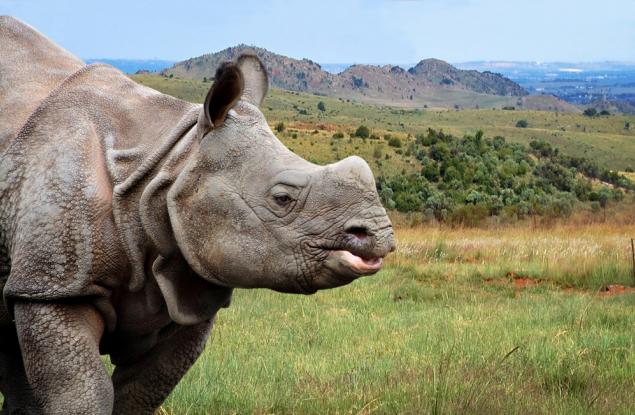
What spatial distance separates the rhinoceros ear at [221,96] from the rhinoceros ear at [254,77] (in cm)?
42

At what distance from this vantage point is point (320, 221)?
3.46 m

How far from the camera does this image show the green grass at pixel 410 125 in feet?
219

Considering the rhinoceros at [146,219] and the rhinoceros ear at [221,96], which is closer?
the rhinoceros at [146,219]

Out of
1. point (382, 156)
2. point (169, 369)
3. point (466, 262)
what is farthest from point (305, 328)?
point (382, 156)

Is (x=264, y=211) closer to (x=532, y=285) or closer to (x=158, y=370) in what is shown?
(x=158, y=370)

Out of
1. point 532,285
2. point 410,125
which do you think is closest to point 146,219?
point 532,285

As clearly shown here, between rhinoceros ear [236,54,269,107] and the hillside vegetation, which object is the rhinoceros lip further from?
the hillside vegetation

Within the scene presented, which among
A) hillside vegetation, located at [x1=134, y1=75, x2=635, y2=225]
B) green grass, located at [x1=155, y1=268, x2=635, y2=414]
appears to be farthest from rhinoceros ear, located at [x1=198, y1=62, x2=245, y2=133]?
hillside vegetation, located at [x1=134, y1=75, x2=635, y2=225]

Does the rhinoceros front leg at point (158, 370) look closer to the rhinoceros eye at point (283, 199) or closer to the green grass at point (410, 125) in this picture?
the rhinoceros eye at point (283, 199)

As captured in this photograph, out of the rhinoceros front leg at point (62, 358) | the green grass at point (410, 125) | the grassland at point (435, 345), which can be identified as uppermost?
the rhinoceros front leg at point (62, 358)

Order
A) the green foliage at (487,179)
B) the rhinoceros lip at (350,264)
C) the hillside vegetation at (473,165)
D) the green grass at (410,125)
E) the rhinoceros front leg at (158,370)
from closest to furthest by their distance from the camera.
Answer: the rhinoceros lip at (350,264)
the rhinoceros front leg at (158,370)
the hillside vegetation at (473,165)
the green foliage at (487,179)
the green grass at (410,125)

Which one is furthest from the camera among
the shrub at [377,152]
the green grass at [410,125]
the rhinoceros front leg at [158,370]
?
the green grass at [410,125]

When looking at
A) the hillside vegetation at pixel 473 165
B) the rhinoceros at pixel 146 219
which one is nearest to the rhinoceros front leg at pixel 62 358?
the rhinoceros at pixel 146 219

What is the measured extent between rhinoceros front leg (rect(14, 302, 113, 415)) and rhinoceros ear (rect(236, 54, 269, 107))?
3.84 feet
